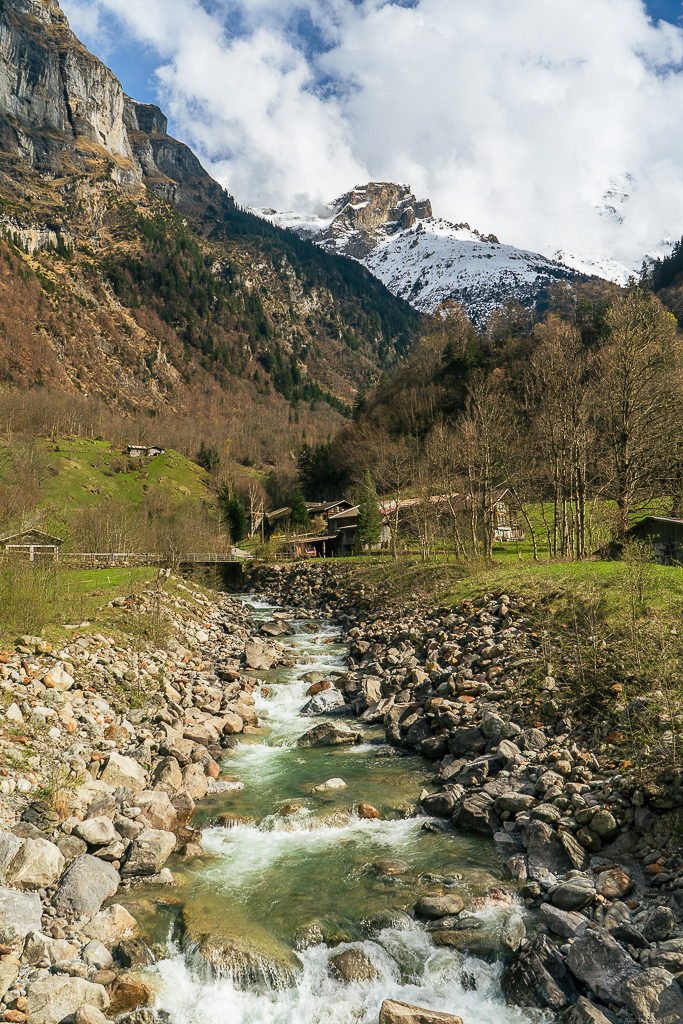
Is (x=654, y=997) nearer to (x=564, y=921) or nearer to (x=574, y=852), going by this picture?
(x=564, y=921)

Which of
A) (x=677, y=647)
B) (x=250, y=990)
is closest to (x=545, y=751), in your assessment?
(x=677, y=647)

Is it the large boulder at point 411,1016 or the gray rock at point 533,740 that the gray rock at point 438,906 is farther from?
the gray rock at point 533,740

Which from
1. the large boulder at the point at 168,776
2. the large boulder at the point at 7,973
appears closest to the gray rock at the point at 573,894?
the large boulder at the point at 7,973

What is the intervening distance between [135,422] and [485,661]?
15575cm

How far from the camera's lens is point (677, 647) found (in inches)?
495

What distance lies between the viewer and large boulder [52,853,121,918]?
854cm

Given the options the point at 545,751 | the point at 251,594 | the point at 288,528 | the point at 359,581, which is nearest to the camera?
the point at 545,751

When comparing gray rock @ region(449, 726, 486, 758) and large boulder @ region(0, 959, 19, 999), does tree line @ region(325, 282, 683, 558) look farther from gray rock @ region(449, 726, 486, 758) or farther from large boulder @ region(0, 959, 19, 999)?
large boulder @ region(0, 959, 19, 999)

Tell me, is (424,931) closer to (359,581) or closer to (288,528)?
(359,581)

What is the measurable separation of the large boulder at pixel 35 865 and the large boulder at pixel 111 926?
44.0 inches

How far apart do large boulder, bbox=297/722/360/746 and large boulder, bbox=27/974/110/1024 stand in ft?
31.6

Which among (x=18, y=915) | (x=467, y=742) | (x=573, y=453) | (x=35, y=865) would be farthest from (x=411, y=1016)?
(x=573, y=453)

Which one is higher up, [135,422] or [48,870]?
[135,422]

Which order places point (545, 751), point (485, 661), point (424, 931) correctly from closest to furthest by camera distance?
point (424, 931) → point (545, 751) → point (485, 661)
